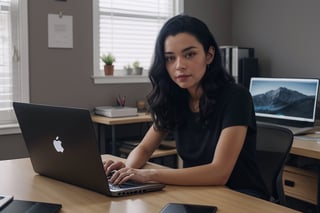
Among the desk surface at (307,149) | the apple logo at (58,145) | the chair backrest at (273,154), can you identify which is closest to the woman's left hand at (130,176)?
the apple logo at (58,145)

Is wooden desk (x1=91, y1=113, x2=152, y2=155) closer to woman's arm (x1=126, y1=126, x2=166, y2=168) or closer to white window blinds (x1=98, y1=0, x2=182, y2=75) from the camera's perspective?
white window blinds (x1=98, y1=0, x2=182, y2=75)

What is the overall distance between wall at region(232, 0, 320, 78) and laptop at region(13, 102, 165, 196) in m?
2.51

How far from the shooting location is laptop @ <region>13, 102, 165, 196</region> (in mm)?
1204

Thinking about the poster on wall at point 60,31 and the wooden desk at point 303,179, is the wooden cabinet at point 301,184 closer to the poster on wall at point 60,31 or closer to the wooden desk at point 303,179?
the wooden desk at point 303,179

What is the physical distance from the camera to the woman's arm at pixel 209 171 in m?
1.36

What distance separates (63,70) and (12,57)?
0.40 meters

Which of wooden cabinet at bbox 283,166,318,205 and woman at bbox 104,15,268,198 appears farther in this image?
wooden cabinet at bbox 283,166,318,205

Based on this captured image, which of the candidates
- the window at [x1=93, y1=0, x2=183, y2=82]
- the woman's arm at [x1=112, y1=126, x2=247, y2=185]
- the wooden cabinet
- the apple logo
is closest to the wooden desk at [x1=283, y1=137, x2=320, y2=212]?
the wooden cabinet

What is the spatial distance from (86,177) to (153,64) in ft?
1.91

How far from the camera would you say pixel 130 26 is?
370cm

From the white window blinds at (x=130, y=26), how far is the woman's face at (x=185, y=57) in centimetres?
205

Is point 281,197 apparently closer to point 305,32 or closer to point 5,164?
point 5,164

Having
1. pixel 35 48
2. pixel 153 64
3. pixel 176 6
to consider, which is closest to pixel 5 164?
pixel 153 64

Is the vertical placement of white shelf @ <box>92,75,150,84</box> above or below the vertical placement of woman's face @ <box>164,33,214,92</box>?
below
